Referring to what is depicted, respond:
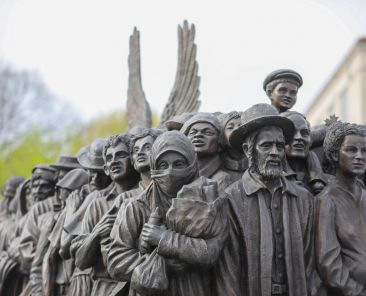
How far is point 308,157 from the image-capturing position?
630 cm

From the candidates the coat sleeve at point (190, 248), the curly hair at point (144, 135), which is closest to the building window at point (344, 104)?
the curly hair at point (144, 135)

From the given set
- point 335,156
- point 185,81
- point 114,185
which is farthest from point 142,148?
point 185,81

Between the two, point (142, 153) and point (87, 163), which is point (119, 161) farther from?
point (87, 163)

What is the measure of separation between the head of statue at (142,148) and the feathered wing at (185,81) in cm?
370

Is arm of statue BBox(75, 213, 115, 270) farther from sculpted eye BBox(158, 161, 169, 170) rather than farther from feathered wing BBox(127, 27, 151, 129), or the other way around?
feathered wing BBox(127, 27, 151, 129)

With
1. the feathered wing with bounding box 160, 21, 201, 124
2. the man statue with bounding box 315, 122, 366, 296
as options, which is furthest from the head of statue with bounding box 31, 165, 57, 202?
the man statue with bounding box 315, 122, 366, 296

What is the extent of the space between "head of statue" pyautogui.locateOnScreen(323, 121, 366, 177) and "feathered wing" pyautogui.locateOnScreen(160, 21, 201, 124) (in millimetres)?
4742

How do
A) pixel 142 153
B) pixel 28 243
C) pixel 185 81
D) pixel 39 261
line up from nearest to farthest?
pixel 142 153 → pixel 39 261 → pixel 28 243 → pixel 185 81

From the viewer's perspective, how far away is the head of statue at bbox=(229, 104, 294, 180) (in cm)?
518

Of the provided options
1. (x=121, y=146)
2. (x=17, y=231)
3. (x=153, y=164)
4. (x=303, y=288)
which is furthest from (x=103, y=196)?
(x=17, y=231)

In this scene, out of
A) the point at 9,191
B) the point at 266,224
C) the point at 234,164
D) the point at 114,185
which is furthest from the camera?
the point at 9,191

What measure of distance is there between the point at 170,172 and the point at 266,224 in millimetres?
849

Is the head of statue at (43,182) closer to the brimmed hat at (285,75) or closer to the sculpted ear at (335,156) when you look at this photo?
the brimmed hat at (285,75)

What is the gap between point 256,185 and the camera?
527cm
